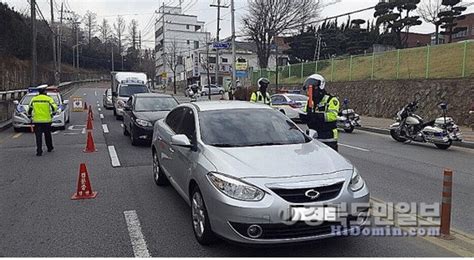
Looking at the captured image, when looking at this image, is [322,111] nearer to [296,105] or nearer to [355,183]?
[355,183]

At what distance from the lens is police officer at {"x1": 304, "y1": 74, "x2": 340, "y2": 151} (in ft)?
22.4

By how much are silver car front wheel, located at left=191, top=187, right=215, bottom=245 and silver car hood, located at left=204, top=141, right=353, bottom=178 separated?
449 millimetres

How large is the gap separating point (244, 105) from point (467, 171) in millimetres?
5619

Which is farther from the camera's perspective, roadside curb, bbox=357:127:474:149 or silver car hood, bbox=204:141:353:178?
roadside curb, bbox=357:127:474:149

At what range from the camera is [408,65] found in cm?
2297

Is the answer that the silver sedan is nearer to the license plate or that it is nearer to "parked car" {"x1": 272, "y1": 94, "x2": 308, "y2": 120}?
the license plate

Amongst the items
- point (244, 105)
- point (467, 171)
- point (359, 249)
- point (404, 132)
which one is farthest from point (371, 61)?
point (359, 249)

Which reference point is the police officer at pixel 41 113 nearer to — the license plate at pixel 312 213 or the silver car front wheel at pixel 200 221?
the silver car front wheel at pixel 200 221

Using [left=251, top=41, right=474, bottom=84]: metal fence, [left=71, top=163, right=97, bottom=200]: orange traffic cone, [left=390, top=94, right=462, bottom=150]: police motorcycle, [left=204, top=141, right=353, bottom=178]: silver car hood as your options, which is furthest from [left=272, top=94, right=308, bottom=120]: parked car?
[left=204, top=141, right=353, bottom=178]: silver car hood

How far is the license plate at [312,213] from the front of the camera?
3.99 m

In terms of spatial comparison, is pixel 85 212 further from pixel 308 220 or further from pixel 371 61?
pixel 371 61

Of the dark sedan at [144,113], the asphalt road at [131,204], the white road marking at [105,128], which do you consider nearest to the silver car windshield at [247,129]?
the asphalt road at [131,204]

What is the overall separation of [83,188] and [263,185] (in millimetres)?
3767

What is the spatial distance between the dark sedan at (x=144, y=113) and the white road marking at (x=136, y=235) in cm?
581
